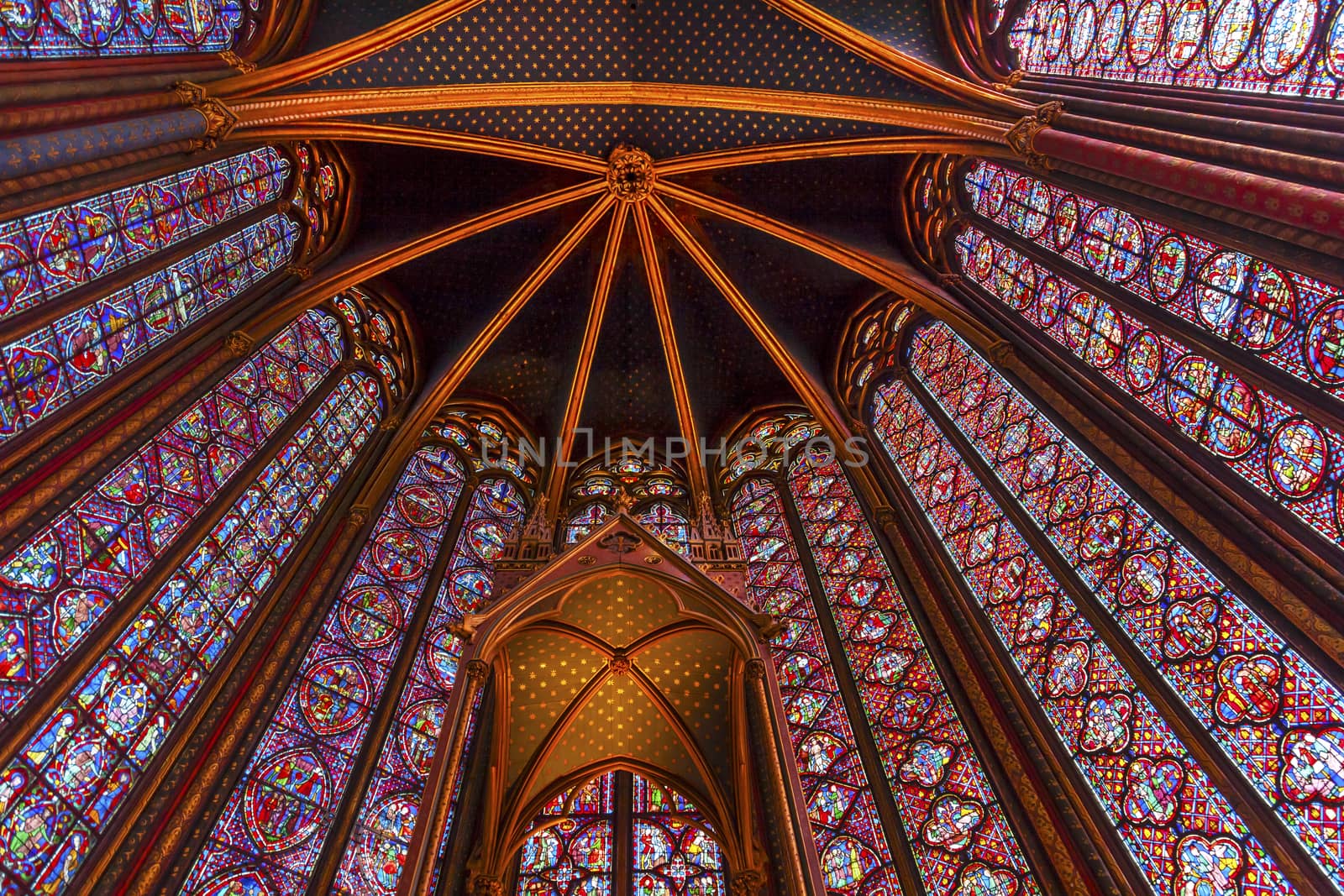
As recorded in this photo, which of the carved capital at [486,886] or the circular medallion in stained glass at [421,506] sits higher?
the circular medallion in stained glass at [421,506]

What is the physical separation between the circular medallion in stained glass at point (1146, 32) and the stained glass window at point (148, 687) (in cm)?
1033

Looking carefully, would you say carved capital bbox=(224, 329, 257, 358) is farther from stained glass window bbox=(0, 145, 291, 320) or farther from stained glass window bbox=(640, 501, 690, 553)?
stained glass window bbox=(640, 501, 690, 553)

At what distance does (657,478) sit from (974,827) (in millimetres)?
8331

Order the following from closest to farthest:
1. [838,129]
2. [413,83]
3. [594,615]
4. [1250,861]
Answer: [1250,861] → [594,615] → [413,83] → [838,129]

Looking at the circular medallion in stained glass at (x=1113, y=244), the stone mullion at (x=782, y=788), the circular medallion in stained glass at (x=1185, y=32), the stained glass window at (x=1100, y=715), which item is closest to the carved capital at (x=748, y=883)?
the stone mullion at (x=782, y=788)

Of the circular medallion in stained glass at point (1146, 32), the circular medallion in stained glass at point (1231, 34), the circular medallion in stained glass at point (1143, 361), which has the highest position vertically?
the circular medallion in stained glass at point (1146, 32)

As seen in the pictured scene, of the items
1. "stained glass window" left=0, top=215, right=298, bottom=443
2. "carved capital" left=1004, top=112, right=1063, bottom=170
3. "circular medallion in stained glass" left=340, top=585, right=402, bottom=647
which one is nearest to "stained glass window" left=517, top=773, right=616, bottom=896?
"circular medallion in stained glass" left=340, top=585, right=402, bottom=647

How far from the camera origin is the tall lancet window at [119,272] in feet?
23.3

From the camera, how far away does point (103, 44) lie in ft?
25.8

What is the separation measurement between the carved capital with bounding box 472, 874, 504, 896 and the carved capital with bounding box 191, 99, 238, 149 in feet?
25.0

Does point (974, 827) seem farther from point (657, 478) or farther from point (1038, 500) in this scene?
point (657, 478)

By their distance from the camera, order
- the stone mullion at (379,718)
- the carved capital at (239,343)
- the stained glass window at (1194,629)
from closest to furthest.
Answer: the stained glass window at (1194,629) < the stone mullion at (379,718) < the carved capital at (239,343)

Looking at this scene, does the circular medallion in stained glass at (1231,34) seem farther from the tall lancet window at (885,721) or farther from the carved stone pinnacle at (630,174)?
the carved stone pinnacle at (630,174)

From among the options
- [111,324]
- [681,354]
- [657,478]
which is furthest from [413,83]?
[657,478]
